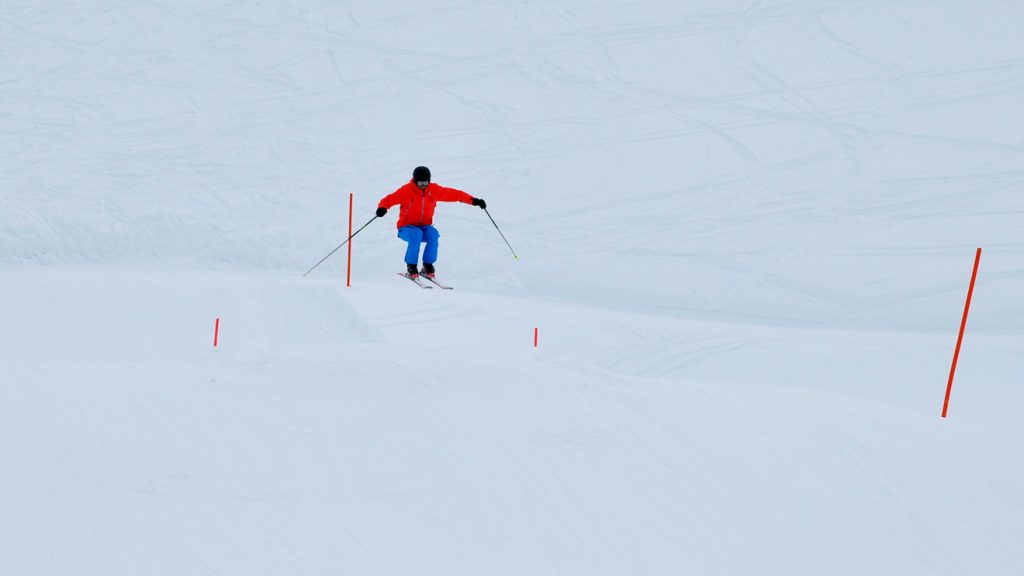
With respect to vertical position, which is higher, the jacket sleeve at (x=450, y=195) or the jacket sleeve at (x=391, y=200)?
the jacket sleeve at (x=450, y=195)

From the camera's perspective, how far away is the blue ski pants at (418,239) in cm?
941

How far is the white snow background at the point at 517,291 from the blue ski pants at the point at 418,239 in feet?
1.75

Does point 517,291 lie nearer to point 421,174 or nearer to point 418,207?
point 418,207

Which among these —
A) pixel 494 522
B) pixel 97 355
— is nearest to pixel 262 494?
pixel 494 522

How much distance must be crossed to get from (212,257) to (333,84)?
5.86 meters

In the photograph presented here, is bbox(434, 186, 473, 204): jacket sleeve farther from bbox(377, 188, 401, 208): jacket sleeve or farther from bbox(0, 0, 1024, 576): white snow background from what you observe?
bbox(0, 0, 1024, 576): white snow background

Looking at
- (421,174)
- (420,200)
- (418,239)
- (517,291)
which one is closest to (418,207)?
(420,200)

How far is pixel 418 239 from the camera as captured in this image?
9.43m

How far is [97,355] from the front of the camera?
8945mm

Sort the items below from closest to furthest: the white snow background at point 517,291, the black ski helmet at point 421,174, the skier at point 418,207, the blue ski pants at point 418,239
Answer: the white snow background at point 517,291 < the black ski helmet at point 421,174 < the skier at point 418,207 < the blue ski pants at point 418,239

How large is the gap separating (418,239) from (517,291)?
9.62 feet

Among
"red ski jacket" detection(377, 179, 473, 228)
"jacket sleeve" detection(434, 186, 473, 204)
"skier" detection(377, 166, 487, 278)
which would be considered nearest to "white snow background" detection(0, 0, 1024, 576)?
"skier" detection(377, 166, 487, 278)

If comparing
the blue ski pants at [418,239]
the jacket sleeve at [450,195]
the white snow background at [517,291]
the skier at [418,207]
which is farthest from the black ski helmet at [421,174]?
the white snow background at [517,291]

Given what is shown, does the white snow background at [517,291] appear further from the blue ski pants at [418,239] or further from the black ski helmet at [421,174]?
the black ski helmet at [421,174]
